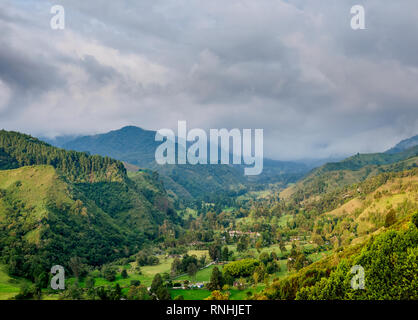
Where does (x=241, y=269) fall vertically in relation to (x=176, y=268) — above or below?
above

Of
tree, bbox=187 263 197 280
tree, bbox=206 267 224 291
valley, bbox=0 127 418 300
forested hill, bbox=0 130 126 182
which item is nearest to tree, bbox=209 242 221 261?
valley, bbox=0 127 418 300

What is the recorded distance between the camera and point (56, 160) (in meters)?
137

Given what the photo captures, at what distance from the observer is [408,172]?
436 feet

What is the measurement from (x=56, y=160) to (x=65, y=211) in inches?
2051

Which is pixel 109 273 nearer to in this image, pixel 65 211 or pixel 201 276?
pixel 201 276

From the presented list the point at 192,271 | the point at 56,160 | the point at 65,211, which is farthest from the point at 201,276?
the point at 56,160

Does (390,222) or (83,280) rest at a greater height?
(390,222)

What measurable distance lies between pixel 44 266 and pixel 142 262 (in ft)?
91.5

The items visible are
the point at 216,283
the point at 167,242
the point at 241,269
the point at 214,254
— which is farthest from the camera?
the point at 167,242

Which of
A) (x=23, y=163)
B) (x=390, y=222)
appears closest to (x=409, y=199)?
(x=390, y=222)

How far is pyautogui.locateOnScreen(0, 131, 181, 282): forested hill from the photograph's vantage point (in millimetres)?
74250

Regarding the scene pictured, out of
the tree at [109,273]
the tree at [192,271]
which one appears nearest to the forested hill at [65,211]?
the tree at [109,273]
